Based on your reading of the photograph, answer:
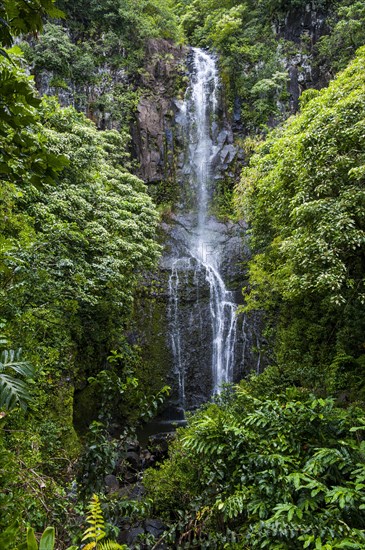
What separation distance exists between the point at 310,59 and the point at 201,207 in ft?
28.8

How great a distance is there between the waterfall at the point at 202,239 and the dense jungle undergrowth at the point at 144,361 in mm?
2120

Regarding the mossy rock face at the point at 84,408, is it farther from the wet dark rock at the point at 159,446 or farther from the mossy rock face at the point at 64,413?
the mossy rock face at the point at 64,413

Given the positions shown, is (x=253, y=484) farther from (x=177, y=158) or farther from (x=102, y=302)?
(x=177, y=158)

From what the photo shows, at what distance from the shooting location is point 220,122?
17.9 metres

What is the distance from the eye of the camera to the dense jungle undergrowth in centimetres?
248

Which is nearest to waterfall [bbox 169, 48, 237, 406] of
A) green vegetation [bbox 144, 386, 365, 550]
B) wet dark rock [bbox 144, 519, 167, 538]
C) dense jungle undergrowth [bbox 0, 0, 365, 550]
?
dense jungle undergrowth [bbox 0, 0, 365, 550]

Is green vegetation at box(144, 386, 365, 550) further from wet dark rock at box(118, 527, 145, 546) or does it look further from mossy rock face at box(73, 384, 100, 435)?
mossy rock face at box(73, 384, 100, 435)

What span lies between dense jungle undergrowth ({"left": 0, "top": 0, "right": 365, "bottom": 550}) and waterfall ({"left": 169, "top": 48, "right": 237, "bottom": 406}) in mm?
2120

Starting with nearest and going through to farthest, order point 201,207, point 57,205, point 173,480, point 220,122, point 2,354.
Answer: point 2,354 < point 173,480 < point 57,205 < point 201,207 < point 220,122

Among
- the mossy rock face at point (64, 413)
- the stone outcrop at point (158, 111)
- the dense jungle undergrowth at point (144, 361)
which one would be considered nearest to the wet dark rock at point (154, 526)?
the dense jungle undergrowth at point (144, 361)

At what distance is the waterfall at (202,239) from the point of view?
12.6 meters

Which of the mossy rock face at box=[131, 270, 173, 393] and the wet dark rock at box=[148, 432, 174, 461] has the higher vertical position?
the mossy rock face at box=[131, 270, 173, 393]

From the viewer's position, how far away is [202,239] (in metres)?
15.8

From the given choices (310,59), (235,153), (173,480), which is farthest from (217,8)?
(173,480)
